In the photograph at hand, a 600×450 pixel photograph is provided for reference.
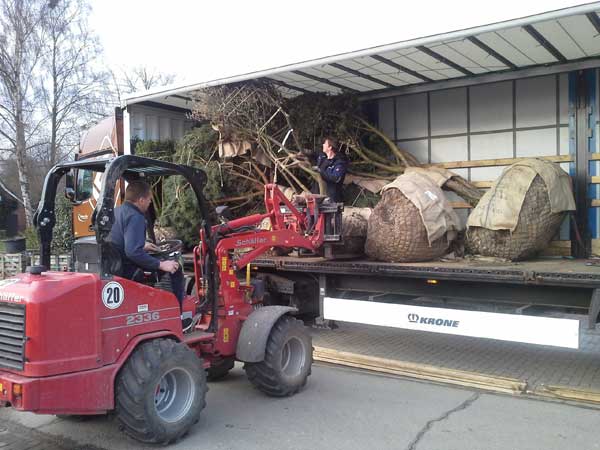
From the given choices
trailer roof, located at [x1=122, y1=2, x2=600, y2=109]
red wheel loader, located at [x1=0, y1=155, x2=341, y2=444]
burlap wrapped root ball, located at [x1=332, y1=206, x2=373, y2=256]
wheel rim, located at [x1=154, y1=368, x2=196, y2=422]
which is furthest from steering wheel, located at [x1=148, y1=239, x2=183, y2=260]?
trailer roof, located at [x1=122, y1=2, x2=600, y2=109]

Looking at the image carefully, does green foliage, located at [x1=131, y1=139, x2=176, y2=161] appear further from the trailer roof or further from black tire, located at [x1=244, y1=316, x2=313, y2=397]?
black tire, located at [x1=244, y1=316, x2=313, y2=397]

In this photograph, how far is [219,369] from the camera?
5891 millimetres

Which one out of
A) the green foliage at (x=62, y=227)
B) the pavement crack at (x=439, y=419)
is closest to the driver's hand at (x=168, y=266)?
the pavement crack at (x=439, y=419)

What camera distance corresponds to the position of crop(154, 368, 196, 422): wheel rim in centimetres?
425

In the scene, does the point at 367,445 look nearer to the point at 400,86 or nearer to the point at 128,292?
the point at 128,292

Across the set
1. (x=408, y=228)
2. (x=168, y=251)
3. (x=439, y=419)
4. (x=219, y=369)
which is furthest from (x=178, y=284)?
(x=408, y=228)

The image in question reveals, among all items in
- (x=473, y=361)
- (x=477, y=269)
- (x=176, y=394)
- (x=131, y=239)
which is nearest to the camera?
(x=131, y=239)

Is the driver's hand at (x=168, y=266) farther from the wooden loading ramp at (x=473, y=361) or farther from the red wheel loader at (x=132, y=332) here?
the wooden loading ramp at (x=473, y=361)

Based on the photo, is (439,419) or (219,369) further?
(219,369)

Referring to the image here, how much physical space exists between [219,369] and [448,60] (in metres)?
4.84

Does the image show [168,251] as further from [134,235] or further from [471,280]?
[471,280]

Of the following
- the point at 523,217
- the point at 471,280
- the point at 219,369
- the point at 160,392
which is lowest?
the point at 219,369

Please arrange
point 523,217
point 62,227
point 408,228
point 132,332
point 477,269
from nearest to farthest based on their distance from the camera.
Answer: point 132,332 < point 477,269 < point 523,217 < point 408,228 < point 62,227

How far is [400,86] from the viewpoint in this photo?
28.4ft
